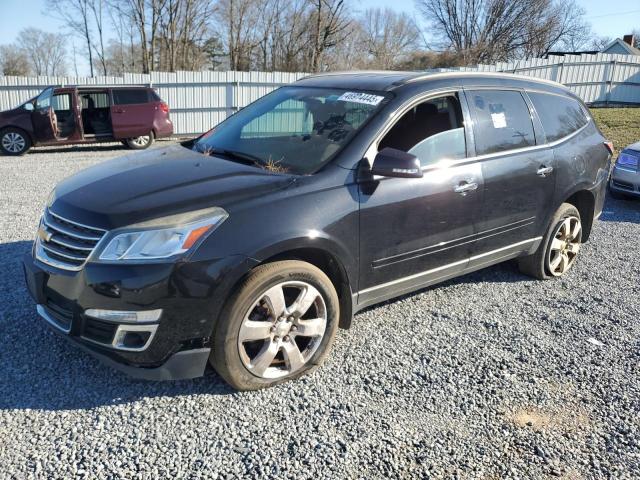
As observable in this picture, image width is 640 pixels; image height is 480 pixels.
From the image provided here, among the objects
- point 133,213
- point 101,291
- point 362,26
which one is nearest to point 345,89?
point 133,213

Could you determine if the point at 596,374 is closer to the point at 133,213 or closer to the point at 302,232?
the point at 302,232

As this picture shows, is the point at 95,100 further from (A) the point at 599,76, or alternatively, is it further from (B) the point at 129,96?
(A) the point at 599,76

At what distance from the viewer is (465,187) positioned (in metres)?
3.82

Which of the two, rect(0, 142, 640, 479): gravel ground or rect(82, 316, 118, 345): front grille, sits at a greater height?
rect(82, 316, 118, 345): front grille

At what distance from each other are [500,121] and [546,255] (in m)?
1.42

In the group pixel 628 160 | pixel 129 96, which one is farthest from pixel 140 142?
pixel 628 160

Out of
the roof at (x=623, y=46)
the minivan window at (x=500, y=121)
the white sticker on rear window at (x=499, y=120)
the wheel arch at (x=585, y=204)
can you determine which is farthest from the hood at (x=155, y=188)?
the roof at (x=623, y=46)

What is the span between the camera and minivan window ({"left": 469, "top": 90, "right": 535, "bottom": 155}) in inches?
159

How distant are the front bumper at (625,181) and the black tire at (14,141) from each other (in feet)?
40.9

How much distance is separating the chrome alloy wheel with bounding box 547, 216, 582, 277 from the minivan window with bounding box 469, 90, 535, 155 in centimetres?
102

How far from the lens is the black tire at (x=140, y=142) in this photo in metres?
13.8

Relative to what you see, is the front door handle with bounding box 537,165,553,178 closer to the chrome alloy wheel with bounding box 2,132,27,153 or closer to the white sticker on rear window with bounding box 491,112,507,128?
the white sticker on rear window with bounding box 491,112,507,128

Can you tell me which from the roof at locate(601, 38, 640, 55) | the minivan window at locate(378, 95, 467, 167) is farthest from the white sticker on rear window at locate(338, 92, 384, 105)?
the roof at locate(601, 38, 640, 55)

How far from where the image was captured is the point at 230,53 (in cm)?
4403
